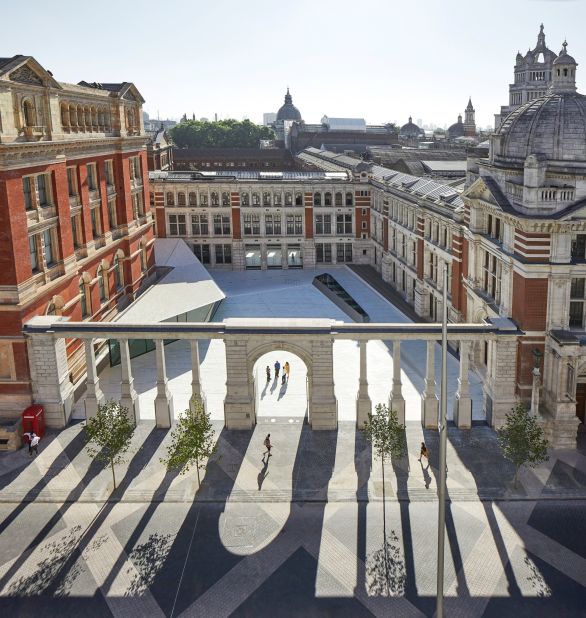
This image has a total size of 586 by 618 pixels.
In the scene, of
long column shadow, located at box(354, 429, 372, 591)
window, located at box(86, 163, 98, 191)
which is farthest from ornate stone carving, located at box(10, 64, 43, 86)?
long column shadow, located at box(354, 429, 372, 591)

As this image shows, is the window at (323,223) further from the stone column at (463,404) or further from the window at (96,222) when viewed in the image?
the stone column at (463,404)

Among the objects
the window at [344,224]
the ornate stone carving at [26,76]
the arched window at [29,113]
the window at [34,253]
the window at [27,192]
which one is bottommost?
the window at [344,224]

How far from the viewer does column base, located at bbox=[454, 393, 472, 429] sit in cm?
3841

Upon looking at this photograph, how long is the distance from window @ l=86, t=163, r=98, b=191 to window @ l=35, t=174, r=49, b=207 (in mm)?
8369

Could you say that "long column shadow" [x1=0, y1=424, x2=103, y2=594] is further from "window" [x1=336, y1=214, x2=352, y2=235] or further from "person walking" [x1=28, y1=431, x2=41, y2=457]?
"window" [x1=336, y1=214, x2=352, y2=235]

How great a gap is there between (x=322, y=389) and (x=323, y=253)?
47869 millimetres

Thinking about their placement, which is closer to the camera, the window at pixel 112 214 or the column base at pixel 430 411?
the column base at pixel 430 411

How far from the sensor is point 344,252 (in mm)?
84688

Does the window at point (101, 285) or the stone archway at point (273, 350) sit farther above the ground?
the window at point (101, 285)

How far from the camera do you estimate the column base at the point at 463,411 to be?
3841cm

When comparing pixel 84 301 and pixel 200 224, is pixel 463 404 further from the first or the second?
pixel 200 224

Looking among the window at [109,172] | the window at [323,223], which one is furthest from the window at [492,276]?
the window at [323,223]

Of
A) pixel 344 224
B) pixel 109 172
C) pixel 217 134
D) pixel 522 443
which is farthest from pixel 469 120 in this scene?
pixel 522 443

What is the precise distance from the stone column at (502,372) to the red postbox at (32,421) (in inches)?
1070
